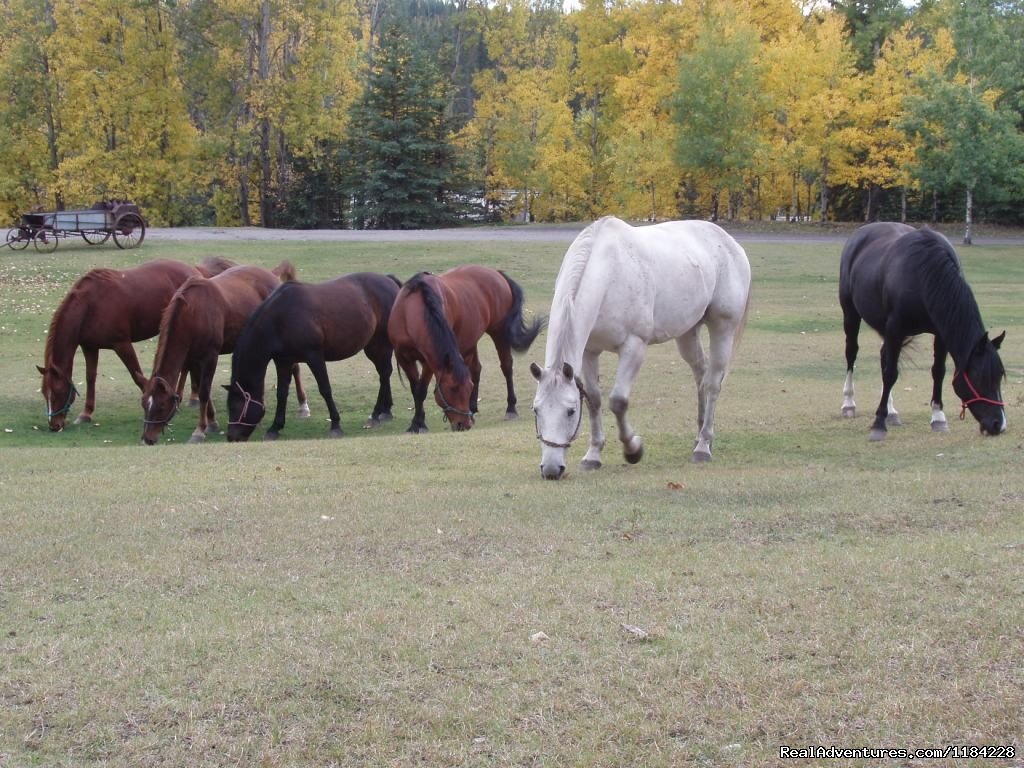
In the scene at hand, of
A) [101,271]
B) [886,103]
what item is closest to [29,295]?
[101,271]

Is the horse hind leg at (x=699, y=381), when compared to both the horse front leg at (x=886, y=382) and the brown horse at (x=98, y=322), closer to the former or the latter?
the horse front leg at (x=886, y=382)

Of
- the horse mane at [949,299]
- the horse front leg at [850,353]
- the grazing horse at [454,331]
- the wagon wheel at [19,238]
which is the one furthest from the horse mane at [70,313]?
the wagon wheel at [19,238]

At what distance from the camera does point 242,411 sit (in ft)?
39.4

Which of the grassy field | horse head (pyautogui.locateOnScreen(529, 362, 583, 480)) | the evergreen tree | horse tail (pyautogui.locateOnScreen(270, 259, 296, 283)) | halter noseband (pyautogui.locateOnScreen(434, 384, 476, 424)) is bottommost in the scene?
halter noseband (pyautogui.locateOnScreen(434, 384, 476, 424))

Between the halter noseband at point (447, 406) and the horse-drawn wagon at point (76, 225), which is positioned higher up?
the horse-drawn wagon at point (76, 225)

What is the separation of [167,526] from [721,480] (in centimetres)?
390

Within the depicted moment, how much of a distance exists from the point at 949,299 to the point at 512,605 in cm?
611

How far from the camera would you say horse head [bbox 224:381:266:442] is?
1198cm

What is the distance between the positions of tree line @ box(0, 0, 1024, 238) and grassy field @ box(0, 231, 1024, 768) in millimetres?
30331

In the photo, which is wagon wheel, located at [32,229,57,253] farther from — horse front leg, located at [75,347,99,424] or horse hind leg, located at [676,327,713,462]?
horse hind leg, located at [676,327,713,462]

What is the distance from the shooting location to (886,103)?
38344 mm

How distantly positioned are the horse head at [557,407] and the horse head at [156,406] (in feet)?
18.3

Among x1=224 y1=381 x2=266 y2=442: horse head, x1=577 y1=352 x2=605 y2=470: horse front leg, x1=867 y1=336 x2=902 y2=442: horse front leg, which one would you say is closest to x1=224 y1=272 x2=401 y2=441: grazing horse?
x1=224 y1=381 x2=266 y2=442: horse head

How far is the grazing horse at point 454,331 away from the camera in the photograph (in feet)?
37.5
